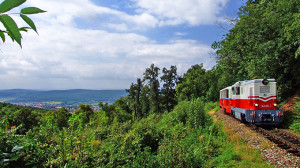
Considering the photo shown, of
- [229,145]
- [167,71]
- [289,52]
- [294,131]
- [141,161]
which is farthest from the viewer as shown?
[167,71]

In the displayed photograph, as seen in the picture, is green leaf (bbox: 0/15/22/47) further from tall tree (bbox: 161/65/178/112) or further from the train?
tall tree (bbox: 161/65/178/112)

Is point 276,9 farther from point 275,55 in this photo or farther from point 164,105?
point 164,105

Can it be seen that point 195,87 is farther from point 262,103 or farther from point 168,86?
point 262,103

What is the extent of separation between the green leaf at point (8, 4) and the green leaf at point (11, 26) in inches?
1.2

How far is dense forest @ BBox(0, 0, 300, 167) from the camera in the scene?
12.5 ft

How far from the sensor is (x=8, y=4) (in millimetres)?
596

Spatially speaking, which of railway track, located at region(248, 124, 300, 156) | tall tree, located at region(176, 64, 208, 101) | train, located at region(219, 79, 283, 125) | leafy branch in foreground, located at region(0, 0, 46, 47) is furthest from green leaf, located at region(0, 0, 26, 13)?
tall tree, located at region(176, 64, 208, 101)

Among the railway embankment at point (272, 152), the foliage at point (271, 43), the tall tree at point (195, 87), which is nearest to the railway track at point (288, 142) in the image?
the railway embankment at point (272, 152)

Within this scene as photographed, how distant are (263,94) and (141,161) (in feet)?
33.1

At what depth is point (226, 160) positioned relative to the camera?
262 inches

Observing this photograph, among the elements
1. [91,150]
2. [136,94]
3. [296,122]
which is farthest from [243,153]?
[136,94]

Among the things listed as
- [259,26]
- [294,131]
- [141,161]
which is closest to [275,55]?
[259,26]

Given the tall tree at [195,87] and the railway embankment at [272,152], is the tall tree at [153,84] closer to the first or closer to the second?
the tall tree at [195,87]

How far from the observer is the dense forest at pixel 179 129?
3.80m
